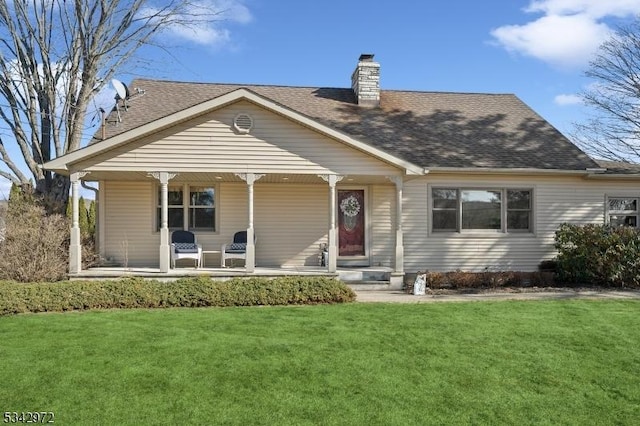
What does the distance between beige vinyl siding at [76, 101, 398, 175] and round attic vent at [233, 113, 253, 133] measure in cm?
11

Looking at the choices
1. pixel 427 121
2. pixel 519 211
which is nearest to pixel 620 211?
pixel 519 211

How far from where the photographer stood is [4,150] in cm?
1482

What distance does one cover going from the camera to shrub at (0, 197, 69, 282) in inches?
446

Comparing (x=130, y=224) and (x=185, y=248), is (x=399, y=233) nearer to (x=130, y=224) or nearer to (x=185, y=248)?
(x=185, y=248)

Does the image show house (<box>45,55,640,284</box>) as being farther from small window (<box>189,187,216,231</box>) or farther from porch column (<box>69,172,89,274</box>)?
porch column (<box>69,172,89,274</box>)

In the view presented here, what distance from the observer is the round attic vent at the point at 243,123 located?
12.4m

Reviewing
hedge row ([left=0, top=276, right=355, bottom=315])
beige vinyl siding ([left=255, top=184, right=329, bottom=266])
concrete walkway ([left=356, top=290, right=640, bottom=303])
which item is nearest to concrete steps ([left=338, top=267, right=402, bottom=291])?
concrete walkway ([left=356, top=290, right=640, bottom=303])

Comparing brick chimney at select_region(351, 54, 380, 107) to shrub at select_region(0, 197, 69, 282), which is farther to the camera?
brick chimney at select_region(351, 54, 380, 107)

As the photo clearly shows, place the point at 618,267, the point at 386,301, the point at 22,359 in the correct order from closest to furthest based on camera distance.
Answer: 1. the point at 22,359
2. the point at 386,301
3. the point at 618,267

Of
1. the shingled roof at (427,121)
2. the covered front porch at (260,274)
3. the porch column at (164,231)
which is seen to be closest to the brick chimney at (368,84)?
the shingled roof at (427,121)

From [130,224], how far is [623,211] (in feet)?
47.6

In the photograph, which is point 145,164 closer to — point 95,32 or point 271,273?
point 271,273

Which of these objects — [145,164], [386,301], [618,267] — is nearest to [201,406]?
[386,301]

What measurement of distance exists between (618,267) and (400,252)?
562 centimetres
